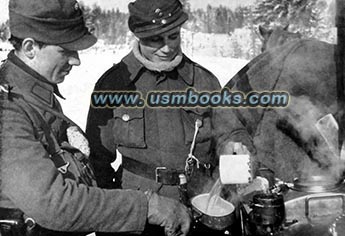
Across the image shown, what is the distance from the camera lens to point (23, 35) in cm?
101

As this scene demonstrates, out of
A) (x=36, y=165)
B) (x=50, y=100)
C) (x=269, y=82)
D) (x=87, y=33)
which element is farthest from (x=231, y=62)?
(x=36, y=165)

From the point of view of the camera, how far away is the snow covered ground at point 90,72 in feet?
4.04

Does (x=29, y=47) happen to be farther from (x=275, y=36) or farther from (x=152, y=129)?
(x=275, y=36)

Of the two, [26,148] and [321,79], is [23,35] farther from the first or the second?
[321,79]

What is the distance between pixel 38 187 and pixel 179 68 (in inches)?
23.4

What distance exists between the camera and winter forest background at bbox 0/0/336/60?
4.14ft

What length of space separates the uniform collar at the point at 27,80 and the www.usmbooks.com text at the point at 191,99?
0.88ft

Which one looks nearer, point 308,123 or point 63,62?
point 63,62

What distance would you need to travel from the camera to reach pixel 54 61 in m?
1.04

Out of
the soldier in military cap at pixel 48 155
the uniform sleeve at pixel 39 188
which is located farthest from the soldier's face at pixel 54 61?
the uniform sleeve at pixel 39 188

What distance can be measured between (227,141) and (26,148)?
61 centimetres

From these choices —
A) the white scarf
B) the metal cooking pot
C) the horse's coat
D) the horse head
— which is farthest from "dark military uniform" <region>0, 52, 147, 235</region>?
the horse head

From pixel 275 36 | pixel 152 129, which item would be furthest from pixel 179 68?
pixel 275 36

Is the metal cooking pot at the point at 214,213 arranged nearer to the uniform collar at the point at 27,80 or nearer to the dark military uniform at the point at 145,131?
the dark military uniform at the point at 145,131
